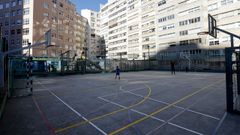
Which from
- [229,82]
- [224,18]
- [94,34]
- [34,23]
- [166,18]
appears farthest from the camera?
[94,34]

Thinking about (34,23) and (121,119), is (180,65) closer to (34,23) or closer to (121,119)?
(121,119)

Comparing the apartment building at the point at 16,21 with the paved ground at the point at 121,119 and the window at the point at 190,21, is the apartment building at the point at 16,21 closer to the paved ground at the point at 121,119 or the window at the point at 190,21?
the window at the point at 190,21

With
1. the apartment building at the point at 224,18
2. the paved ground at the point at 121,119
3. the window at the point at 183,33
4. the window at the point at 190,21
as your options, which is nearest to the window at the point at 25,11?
the window at the point at 190,21

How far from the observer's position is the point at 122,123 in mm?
5258

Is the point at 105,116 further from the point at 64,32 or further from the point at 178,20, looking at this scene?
the point at 64,32

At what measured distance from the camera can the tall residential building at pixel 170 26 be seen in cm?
4009

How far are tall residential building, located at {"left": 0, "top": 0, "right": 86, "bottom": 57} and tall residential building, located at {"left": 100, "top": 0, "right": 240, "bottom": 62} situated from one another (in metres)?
25.6

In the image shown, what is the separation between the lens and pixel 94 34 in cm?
10275

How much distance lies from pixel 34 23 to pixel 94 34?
5460 cm

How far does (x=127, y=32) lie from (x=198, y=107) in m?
71.3

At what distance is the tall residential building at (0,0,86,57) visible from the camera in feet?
163

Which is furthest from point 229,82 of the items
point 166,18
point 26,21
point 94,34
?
point 94,34

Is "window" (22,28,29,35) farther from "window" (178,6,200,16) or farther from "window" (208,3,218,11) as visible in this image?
"window" (208,3,218,11)

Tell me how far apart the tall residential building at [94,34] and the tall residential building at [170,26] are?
16.4 m
